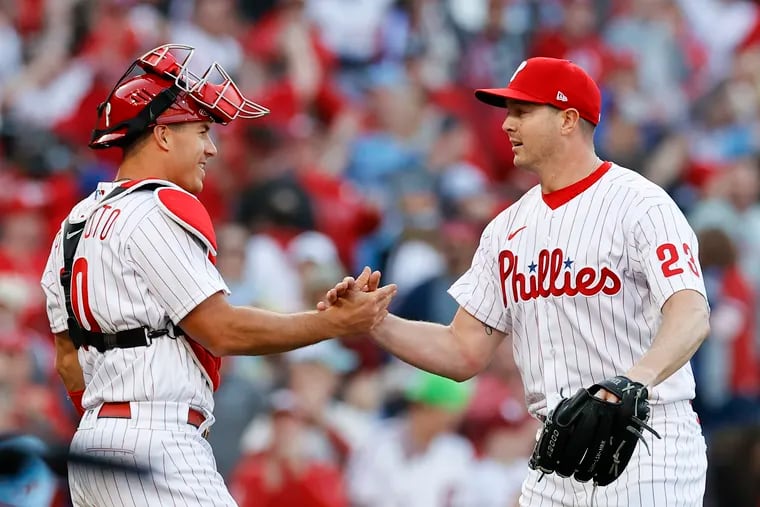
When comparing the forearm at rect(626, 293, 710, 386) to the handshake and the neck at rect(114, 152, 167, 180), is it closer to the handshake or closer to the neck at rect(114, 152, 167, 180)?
the handshake

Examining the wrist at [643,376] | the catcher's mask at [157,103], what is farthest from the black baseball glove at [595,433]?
the catcher's mask at [157,103]

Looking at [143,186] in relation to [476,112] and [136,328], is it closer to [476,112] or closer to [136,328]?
[136,328]

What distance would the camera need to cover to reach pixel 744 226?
1069 centimetres

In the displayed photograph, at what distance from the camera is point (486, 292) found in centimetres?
552

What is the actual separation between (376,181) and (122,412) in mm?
6334

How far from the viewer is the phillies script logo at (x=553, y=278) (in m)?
5.01

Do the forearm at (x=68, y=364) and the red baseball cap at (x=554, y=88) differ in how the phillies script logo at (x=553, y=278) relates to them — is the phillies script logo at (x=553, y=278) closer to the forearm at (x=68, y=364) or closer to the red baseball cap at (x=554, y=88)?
the red baseball cap at (x=554, y=88)

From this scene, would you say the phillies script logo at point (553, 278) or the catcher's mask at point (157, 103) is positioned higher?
the catcher's mask at point (157, 103)

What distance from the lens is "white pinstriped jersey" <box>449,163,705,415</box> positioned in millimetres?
4906

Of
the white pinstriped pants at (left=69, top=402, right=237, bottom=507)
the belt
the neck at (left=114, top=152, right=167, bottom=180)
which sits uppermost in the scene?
the neck at (left=114, top=152, right=167, bottom=180)

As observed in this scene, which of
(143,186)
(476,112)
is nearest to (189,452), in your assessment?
(143,186)

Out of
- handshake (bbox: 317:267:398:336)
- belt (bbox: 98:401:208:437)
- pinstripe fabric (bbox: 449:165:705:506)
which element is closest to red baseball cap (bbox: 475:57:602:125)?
pinstripe fabric (bbox: 449:165:705:506)

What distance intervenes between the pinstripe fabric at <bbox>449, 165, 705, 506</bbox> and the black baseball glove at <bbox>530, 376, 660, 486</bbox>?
0.97 ft

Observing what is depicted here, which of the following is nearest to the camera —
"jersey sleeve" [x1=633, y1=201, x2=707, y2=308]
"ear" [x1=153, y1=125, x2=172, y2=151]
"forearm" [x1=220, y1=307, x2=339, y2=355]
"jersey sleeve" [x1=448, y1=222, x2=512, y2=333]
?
"forearm" [x1=220, y1=307, x2=339, y2=355]
